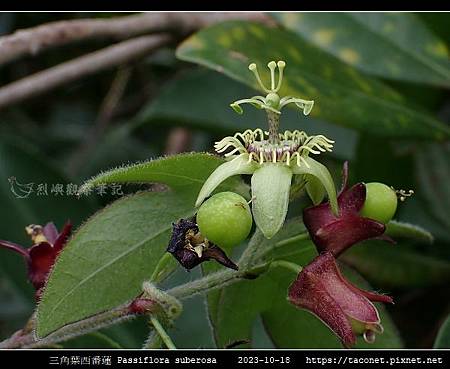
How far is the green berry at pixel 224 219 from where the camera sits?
880mm

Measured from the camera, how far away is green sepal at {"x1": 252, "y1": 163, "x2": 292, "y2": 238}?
0.88 m

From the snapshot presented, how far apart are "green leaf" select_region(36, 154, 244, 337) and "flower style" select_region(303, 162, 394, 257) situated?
0.13 meters

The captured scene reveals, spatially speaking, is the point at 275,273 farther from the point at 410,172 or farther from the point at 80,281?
the point at 410,172

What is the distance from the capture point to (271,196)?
892 mm

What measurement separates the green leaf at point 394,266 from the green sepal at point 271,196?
2.67 feet

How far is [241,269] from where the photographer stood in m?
0.96

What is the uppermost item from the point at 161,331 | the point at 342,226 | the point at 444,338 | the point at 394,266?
the point at 342,226

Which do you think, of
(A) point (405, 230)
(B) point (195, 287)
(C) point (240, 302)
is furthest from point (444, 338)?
(B) point (195, 287)

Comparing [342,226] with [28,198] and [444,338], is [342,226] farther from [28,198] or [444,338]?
[28,198]

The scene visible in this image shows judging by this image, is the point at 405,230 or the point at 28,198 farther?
the point at 28,198

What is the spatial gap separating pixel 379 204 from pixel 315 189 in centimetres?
8

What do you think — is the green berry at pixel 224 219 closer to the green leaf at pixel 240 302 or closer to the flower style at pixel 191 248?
the flower style at pixel 191 248

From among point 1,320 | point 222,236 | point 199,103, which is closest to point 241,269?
point 222,236

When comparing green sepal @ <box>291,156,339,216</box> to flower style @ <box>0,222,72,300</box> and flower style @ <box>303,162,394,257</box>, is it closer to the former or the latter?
flower style @ <box>303,162,394,257</box>
